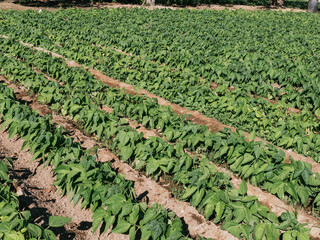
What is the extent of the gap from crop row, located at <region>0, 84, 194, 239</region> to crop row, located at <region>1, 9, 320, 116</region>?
16.8ft

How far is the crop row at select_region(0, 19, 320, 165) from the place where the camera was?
19.0 ft

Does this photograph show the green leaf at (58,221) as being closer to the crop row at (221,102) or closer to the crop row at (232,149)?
the crop row at (232,149)

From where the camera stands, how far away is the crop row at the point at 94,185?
3.18 m

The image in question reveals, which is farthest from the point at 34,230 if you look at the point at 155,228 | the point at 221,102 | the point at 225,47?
the point at 225,47

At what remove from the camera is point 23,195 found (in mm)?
4027

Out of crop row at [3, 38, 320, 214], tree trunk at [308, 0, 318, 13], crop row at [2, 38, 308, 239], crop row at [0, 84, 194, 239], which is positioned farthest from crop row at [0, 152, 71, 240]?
tree trunk at [308, 0, 318, 13]

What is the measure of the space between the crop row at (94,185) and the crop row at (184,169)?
592 mm

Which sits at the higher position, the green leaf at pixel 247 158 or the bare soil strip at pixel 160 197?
the green leaf at pixel 247 158

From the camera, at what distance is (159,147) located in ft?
15.1

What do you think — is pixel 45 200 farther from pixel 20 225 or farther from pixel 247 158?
pixel 247 158

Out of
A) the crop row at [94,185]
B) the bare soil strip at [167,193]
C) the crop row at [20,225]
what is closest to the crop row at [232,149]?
the bare soil strip at [167,193]

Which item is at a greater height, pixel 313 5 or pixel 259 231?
pixel 313 5

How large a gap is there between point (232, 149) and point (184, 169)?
94 cm

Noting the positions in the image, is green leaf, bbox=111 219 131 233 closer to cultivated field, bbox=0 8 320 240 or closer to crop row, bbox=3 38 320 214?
cultivated field, bbox=0 8 320 240
